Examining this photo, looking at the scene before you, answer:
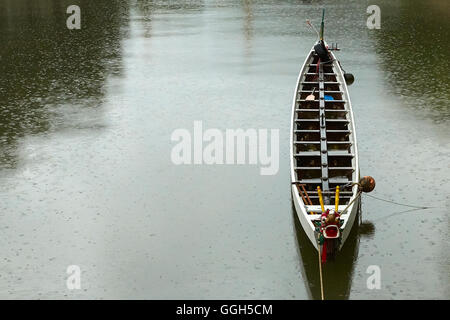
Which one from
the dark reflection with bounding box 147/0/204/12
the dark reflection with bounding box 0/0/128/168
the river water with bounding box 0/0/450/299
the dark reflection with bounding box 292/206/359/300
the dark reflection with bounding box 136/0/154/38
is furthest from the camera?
the dark reflection with bounding box 147/0/204/12

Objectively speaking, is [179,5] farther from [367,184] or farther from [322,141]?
[367,184]

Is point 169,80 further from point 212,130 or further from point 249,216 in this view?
point 249,216

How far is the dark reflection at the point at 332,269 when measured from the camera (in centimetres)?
1830

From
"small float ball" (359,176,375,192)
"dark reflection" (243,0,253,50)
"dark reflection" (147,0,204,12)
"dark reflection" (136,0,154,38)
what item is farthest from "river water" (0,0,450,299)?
"dark reflection" (147,0,204,12)

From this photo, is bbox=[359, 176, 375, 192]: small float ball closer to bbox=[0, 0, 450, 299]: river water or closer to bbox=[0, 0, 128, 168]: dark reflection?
bbox=[0, 0, 450, 299]: river water

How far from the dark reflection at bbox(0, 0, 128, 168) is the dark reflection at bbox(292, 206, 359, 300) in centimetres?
1178

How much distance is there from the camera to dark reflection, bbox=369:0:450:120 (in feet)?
108

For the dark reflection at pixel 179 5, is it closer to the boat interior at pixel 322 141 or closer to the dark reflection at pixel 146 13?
the dark reflection at pixel 146 13

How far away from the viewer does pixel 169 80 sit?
122 ft

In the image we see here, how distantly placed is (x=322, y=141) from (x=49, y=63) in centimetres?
2172

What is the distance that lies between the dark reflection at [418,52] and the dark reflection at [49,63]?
14.0 meters

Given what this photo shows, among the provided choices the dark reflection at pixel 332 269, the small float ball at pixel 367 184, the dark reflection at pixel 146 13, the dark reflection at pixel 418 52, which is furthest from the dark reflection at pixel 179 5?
the dark reflection at pixel 332 269

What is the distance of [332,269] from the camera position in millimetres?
19016
